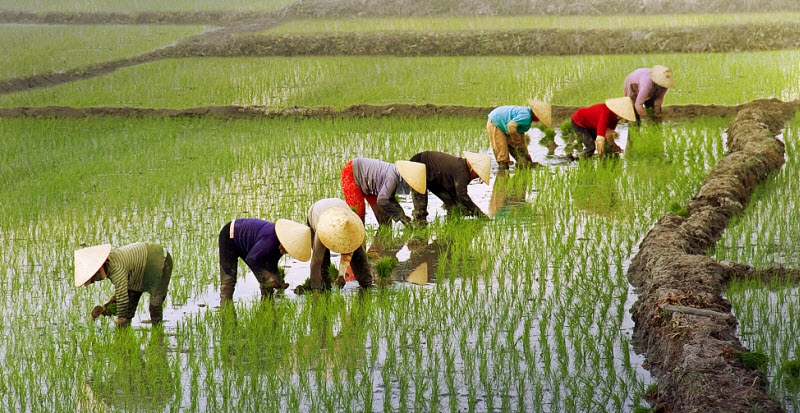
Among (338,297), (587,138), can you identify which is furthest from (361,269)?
(587,138)

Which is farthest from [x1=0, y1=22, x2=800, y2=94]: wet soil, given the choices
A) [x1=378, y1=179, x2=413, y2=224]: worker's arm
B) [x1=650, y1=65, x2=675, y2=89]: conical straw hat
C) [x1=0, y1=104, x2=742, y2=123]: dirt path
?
[x1=378, y1=179, x2=413, y2=224]: worker's arm

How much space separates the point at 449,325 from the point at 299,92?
31.6ft

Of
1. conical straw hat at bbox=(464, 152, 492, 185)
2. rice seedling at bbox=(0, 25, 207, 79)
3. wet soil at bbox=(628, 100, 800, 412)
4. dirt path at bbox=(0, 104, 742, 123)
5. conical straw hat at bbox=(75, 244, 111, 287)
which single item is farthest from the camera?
rice seedling at bbox=(0, 25, 207, 79)

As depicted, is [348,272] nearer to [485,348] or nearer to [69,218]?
[485,348]

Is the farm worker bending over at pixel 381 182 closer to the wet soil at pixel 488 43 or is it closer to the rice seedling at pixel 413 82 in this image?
the rice seedling at pixel 413 82

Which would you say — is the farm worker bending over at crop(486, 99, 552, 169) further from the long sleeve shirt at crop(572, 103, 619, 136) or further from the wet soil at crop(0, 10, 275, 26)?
the wet soil at crop(0, 10, 275, 26)

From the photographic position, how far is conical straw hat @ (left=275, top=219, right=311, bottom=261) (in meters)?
4.84

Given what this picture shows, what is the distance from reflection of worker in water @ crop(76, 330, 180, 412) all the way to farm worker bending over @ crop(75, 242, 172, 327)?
250 mm

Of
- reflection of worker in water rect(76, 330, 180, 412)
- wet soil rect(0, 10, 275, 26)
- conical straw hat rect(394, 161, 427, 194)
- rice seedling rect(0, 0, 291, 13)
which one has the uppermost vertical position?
rice seedling rect(0, 0, 291, 13)

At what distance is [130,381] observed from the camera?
416 centimetres

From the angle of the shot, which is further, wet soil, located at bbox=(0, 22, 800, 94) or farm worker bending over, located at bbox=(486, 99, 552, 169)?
wet soil, located at bbox=(0, 22, 800, 94)

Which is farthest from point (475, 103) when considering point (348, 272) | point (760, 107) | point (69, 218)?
point (348, 272)

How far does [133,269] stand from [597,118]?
209 inches

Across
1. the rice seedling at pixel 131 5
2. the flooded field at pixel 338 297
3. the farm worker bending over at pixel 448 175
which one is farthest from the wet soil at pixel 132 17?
the farm worker bending over at pixel 448 175
